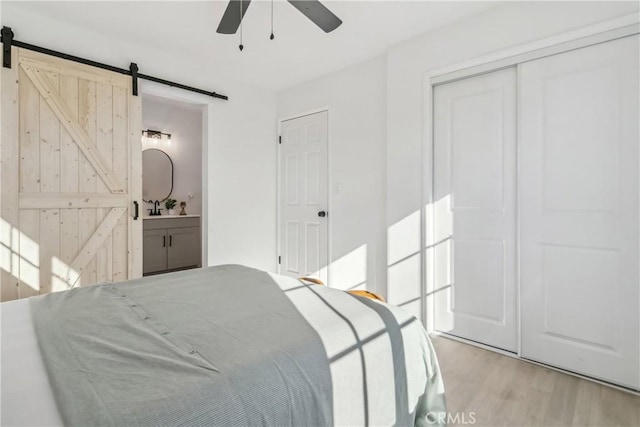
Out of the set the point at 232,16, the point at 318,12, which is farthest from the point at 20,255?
the point at 318,12

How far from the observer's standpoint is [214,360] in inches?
35.8

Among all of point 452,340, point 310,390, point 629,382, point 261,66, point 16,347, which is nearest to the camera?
point 310,390

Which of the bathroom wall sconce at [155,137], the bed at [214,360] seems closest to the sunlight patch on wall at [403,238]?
the bed at [214,360]

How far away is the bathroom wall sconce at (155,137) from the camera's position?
4.96 m

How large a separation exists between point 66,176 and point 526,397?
11.9 feet

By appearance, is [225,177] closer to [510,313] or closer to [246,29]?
[246,29]

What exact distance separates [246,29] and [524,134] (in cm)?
235

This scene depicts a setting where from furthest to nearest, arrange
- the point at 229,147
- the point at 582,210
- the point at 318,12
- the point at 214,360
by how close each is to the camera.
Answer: the point at 229,147
the point at 582,210
the point at 318,12
the point at 214,360

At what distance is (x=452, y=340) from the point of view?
264cm

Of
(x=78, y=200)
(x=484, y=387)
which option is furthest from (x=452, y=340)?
(x=78, y=200)

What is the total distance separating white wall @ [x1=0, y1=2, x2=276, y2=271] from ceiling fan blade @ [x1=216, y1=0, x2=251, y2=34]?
1381mm

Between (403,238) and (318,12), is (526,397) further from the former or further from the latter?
(318,12)

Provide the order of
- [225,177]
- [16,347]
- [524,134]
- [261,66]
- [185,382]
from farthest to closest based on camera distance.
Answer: [225,177]
[261,66]
[524,134]
[16,347]
[185,382]

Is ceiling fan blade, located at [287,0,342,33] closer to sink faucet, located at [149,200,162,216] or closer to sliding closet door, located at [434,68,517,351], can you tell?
sliding closet door, located at [434,68,517,351]
